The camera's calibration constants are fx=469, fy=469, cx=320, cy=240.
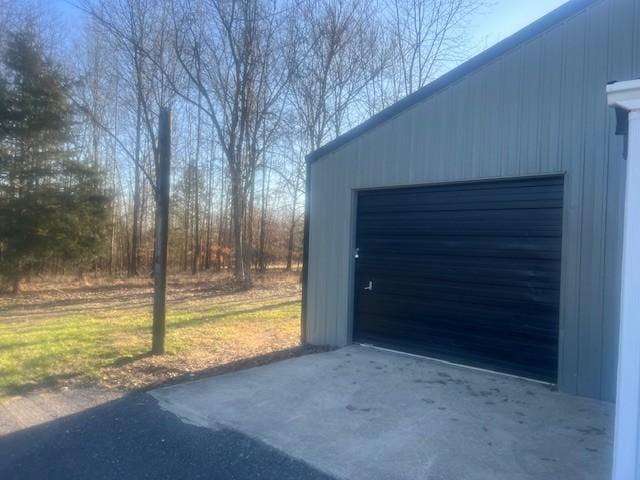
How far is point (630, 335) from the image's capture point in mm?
2332

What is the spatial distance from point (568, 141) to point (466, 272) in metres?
1.80

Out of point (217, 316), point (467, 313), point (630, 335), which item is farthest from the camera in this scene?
point (217, 316)

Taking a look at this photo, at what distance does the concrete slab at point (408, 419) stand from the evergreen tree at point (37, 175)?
10635 millimetres

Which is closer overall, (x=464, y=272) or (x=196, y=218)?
(x=464, y=272)

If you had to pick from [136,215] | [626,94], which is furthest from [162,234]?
[136,215]

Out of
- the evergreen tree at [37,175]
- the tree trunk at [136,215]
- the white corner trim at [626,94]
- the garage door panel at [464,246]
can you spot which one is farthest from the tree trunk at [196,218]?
the white corner trim at [626,94]

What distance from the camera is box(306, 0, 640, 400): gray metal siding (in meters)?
4.53

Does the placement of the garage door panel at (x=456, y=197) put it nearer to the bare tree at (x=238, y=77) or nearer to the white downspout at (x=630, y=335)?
the white downspout at (x=630, y=335)

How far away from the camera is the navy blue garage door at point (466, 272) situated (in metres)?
5.02

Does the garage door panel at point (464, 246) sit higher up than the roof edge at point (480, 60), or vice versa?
the roof edge at point (480, 60)

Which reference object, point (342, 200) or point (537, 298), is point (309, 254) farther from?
point (537, 298)

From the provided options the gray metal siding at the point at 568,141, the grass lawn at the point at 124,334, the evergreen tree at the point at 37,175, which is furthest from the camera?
the evergreen tree at the point at 37,175

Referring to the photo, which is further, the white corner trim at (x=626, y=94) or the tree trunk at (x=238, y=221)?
the tree trunk at (x=238, y=221)

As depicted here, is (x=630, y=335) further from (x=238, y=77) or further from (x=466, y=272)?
(x=238, y=77)
